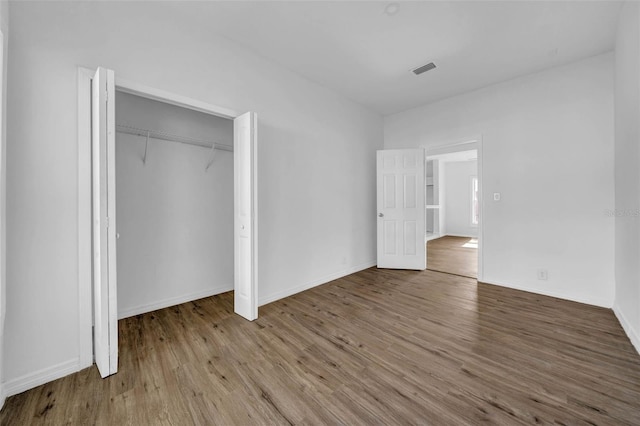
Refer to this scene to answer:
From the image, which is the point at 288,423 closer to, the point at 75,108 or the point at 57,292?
the point at 57,292

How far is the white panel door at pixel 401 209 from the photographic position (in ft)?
14.1

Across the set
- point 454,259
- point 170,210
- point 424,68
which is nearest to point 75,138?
point 170,210

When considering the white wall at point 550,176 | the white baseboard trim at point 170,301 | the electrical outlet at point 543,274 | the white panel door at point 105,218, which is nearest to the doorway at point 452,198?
the white wall at point 550,176

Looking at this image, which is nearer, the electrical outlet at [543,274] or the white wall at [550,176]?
the white wall at [550,176]

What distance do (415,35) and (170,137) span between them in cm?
285

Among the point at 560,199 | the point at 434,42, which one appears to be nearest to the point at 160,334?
the point at 434,42

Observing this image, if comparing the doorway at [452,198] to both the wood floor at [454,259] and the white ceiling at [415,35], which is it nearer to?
the wood floor at [454,259]

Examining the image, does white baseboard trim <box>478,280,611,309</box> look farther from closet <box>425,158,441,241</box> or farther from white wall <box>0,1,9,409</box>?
closet <box>425,158,441,241</box>

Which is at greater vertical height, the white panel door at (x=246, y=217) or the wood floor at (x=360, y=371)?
the white panel door at (x=246, y=217)

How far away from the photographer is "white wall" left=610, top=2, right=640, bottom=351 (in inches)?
76.6

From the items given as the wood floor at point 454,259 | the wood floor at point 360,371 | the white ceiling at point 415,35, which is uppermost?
the white ceiling at point 415,35

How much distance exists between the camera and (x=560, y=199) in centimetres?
307

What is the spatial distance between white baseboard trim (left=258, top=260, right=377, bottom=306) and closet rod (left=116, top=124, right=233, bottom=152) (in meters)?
1.97

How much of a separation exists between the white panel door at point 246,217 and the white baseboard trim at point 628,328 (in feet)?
10.4
